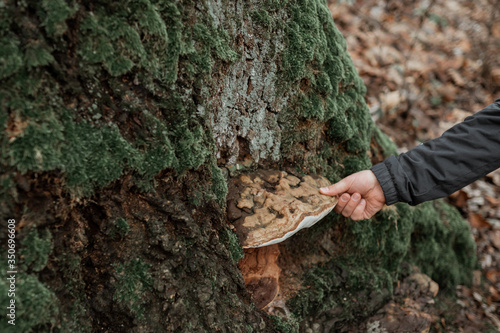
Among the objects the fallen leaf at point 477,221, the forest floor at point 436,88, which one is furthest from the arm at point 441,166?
the fallen leaf at point 477,221

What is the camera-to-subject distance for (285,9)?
2.48 metres

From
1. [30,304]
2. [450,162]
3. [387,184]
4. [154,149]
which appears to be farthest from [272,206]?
[450,162]

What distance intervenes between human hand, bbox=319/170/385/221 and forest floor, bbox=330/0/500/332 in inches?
42.4

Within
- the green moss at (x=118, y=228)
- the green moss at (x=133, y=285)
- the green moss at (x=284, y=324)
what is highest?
the green moss at (x=118, y=228)

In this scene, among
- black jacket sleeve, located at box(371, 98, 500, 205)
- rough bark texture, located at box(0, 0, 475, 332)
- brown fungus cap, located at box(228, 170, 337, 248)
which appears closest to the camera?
rough bark texture, located at box(0, 0, 475, 332)

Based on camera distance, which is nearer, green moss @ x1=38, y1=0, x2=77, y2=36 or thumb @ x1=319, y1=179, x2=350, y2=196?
green moss @ x1=38, y1=0, x2=77, y2=36

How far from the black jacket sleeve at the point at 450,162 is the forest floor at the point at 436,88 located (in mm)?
1266

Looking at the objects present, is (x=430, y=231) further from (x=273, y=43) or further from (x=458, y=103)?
(x=458, y=103)

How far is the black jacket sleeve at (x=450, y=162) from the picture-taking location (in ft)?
8.47

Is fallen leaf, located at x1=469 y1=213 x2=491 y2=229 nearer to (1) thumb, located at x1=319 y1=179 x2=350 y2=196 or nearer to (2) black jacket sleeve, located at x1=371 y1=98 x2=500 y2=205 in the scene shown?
(2) black jacket sleeve, located at x1=371 y1=98 x2=500 y2=205

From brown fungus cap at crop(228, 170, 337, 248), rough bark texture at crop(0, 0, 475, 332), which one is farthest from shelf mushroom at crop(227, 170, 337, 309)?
rough bark texture at crop(0, 0, 475, 332)

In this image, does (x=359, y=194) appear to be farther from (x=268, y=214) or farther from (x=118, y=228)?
(x=118, y=228)

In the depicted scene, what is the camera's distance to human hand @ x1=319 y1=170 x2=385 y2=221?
2.77 m

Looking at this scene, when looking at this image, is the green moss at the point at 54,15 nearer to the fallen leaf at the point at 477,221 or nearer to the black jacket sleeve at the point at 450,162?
the black jacket sleeve at the point at 450,162
